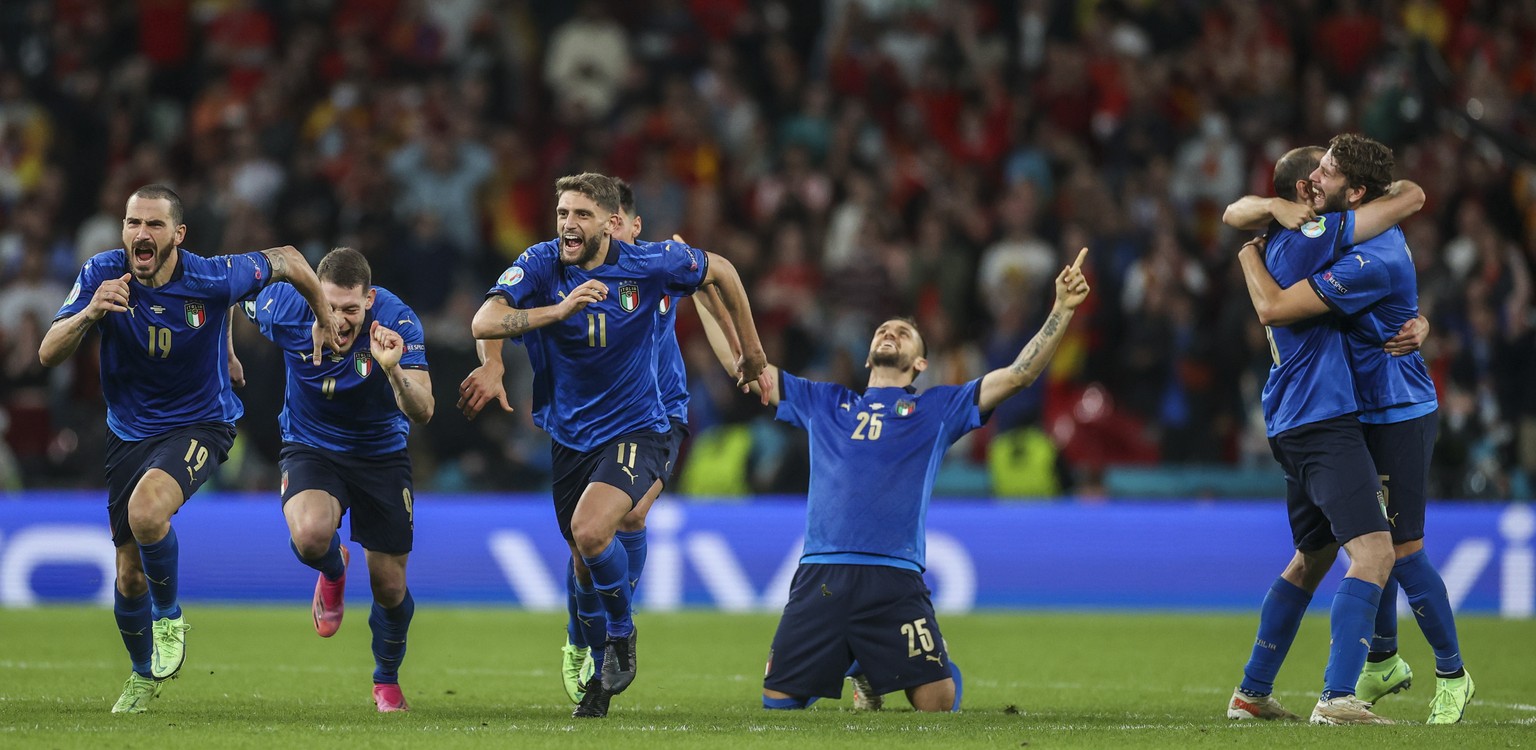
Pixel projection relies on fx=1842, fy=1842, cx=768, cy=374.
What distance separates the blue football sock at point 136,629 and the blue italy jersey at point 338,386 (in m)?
1.21

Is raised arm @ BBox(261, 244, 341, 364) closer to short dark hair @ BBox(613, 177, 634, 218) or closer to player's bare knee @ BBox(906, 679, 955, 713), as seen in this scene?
short dark hair @ BBox(613, 177, 634, 218)

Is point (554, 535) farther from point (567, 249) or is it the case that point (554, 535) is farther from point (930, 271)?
point (567, 249)

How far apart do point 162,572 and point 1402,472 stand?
5.63 m

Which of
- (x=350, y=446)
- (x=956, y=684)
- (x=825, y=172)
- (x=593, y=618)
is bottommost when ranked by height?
(x=956, y=684)

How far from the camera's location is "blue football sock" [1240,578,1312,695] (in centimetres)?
838

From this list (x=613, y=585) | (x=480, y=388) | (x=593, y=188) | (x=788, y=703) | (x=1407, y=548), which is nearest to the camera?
(x=480, y=388)

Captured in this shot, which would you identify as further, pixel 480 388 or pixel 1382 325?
pixel 1382 325

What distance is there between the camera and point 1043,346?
859 centimetres

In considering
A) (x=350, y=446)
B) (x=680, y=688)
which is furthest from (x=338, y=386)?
(x=680, y=688)

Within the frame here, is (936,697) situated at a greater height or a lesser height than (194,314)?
lesser

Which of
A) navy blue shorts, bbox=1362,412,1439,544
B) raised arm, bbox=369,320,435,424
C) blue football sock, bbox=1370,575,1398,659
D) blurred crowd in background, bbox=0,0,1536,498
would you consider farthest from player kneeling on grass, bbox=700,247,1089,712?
blurred crowd in background, bbox=0,0,1536,498

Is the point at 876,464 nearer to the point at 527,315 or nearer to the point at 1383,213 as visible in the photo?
the point at 527,315

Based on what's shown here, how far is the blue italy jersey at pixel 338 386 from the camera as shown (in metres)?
9.14

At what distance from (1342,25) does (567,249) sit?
43.4 ft
